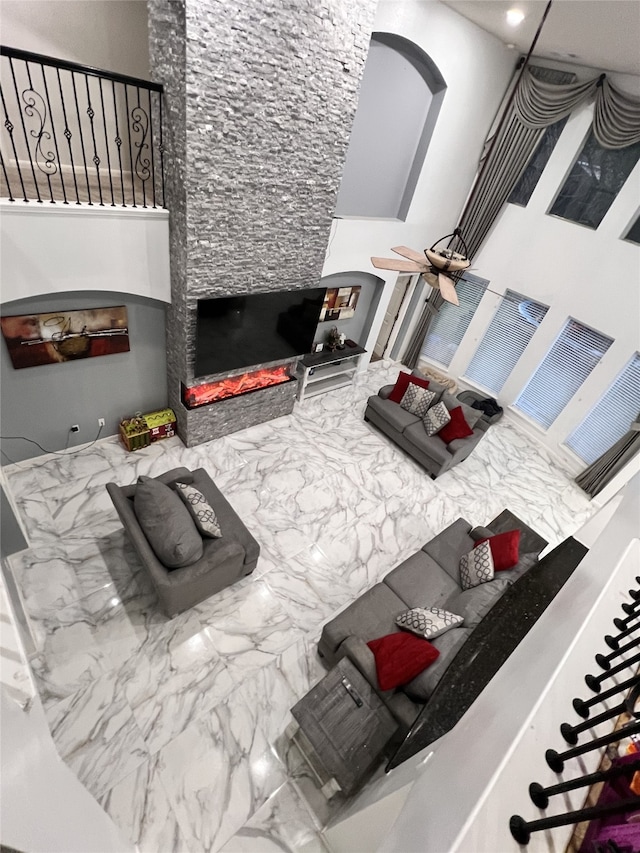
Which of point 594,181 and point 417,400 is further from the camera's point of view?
point 417,400

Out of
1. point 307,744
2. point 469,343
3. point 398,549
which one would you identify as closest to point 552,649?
point 307,744

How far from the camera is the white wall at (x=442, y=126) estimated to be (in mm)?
4582

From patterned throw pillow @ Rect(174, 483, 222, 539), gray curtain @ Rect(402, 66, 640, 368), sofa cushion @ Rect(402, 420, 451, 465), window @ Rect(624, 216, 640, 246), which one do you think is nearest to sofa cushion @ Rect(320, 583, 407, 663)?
patterned throw pillow @ Rect(174, 483, 222, 539)

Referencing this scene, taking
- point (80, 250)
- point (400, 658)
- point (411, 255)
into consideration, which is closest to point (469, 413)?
point (411, 255)

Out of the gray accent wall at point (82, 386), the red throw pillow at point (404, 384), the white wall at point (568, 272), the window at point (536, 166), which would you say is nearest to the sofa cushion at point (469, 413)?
the red throw pillow at point (404, 384)

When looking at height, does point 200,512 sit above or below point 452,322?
below

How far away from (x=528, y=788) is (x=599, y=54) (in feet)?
22.8

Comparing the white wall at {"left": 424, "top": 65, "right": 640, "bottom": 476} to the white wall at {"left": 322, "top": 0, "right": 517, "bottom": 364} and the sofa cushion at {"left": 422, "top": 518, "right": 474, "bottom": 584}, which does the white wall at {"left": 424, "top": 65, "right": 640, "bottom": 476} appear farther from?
the sofa cushion at {"left": 422, "top": 518, "right": 474, "bottom": 584}

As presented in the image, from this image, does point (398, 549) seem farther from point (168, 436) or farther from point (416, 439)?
point (168, 436)

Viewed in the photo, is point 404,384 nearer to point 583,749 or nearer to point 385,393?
point 385,393

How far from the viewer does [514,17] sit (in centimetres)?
444

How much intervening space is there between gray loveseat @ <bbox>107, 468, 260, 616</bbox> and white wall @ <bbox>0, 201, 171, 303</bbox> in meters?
1.90

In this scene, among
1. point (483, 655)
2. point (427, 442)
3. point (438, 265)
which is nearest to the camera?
point (483, 655)

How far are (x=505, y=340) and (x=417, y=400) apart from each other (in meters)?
2.48
